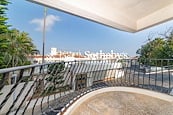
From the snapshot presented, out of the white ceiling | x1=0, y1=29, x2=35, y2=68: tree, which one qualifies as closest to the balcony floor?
the white ceiling

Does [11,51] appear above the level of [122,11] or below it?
below

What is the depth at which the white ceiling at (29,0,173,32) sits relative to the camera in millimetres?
2592

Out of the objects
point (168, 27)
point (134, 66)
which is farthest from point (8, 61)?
point (168, 27)

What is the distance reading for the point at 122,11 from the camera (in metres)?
3.55

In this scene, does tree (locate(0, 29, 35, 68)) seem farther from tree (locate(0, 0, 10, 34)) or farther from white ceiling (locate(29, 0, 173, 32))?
white ceiling (locate(29, 0, 173, 32))

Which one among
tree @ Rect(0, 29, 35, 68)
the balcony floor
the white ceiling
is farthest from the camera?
tree @ Rect(0, 29, 35, 68)

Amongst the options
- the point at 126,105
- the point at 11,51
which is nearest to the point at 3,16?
the point at 11,51

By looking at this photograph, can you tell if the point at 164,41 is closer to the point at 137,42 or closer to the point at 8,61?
the point at 137,42

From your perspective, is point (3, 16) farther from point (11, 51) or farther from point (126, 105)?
point (126, 105)

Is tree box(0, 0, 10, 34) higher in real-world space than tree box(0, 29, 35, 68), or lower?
higher

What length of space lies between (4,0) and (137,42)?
9941mm

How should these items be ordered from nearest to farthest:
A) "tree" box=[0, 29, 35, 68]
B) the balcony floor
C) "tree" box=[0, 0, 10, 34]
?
the balcony floor, "tree" box=[0, 0, 10, 34], "tree" box=[0, 29, 35, 68]

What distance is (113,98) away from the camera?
480 cm

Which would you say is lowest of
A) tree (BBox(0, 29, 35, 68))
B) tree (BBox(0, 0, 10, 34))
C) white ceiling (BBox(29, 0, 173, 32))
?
tree (BBox(0, 29, 35, 68))
